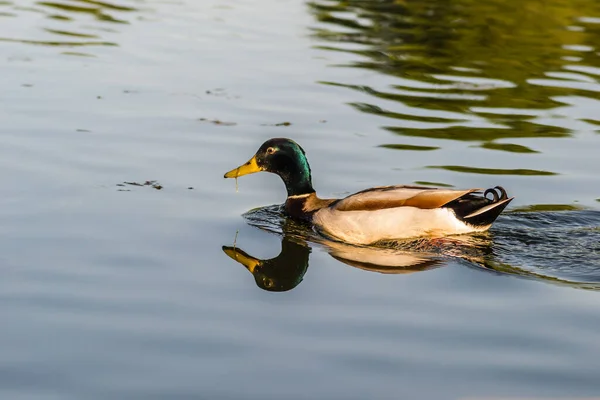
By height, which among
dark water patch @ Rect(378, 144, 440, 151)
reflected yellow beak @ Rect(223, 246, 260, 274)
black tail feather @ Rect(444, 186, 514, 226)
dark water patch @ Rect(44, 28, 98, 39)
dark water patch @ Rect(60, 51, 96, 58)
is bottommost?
reflected yellow beak @ Rect(223, 246, 260, 274)

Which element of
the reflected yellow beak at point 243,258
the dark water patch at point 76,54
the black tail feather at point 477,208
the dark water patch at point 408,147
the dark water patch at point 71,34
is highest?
the black tail feather at point 477,208

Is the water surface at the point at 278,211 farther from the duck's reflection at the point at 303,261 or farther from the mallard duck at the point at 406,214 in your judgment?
the mallard duck at the point at 406,214

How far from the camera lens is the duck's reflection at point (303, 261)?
786 centimetres

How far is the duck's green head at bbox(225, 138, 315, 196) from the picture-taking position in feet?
33.1

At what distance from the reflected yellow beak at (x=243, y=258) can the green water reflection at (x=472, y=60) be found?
4315 millimetres

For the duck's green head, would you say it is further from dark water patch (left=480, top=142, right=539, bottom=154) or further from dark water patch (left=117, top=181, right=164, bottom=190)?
dark water patch (left=480, top=142, right=539, bottom=154)

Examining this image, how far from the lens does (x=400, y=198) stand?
29.7 ft

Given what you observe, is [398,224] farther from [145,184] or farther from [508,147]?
[508,147]

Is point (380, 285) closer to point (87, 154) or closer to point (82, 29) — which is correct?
point (87, 154)

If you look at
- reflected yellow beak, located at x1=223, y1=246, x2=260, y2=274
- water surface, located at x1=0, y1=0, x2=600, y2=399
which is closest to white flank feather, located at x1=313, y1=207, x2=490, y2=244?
water surface, located at x1=0, y1=0, x2=600, y2=399

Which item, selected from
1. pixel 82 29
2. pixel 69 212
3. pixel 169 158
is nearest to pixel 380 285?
pixel 69 212

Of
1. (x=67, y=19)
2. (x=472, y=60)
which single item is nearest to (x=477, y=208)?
(x=472, y=60)

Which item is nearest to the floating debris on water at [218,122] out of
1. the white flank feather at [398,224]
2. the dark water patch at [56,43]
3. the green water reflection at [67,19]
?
the white flank feather at [398,224]

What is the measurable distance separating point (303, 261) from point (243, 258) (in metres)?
0.45
